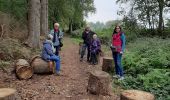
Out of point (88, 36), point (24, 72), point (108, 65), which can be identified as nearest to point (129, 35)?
point (88, 36)

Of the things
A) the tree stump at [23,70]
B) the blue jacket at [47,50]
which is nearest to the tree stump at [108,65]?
the blue jacket at [47,50]

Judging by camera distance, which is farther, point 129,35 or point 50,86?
point 129,35

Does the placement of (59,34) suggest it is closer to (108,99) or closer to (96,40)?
(96,40)

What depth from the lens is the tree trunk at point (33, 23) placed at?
698 inches

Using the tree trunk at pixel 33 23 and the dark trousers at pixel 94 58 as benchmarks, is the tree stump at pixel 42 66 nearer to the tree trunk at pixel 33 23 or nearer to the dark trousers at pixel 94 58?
the dark trousers at pixel 94 58

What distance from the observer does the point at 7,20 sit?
19.5m

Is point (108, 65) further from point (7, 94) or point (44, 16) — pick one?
point (44, 16)

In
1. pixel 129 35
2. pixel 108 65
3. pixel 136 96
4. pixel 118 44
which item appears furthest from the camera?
pixel 129 35

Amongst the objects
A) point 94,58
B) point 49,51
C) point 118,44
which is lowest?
point 94,58

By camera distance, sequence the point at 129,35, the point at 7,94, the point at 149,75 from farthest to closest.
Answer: the point at 129,35 < the point at 149,75 < the point at 7,94

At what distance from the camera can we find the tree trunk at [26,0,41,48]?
17.7 metres

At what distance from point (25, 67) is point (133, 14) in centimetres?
2628

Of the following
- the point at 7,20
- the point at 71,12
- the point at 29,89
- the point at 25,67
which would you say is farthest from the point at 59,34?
the point at 71,12

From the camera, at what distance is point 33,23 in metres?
18.0
